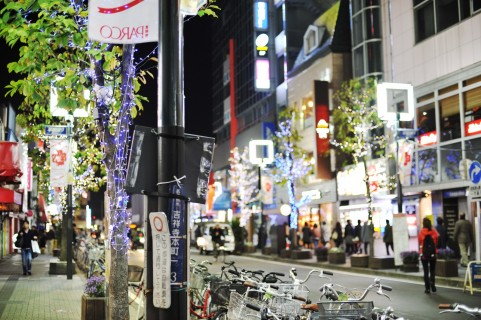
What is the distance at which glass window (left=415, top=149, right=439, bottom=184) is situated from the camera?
30156mm

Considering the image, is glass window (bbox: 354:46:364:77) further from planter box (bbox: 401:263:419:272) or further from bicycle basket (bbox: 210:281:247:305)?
bicycle basket (bbox: 210:281:247:305)

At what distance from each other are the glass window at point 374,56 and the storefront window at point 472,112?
28.3 feet

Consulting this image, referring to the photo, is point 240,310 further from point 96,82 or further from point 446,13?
point 446,13

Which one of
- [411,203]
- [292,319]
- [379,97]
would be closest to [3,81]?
[379,97]

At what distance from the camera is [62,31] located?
913cm

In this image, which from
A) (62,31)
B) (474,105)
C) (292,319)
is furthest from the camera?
(474,105)

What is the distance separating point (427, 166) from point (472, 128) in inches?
139

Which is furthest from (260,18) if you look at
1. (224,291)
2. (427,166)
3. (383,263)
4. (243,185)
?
(224,291)

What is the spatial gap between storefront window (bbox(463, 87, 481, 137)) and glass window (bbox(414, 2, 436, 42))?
4632 millimetres

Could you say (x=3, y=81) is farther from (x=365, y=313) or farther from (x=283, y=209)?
(x=365, y=313)

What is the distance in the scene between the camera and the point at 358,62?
38938 mm

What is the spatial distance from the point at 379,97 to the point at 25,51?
54.8 feet

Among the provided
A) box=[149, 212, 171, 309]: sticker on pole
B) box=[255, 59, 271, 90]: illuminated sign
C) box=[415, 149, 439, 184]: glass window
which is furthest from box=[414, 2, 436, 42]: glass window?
box=[149, 212, 171, 309]: sticker on pole

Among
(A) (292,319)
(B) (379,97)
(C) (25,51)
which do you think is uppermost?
(B) (379,97)
